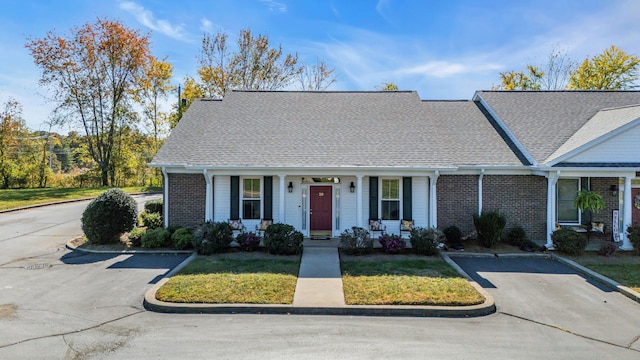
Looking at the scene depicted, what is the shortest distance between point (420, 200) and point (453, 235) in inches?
67.9

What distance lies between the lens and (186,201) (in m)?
13.2

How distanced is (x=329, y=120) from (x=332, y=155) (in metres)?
3.13

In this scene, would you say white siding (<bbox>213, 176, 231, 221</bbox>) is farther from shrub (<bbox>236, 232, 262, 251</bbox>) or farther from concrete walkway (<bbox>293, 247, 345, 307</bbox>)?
concrete walkway (<bbox>293, 247, 345, 307</bbox>)

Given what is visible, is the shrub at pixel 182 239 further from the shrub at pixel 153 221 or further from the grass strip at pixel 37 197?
the grass strip at pixel 37 197

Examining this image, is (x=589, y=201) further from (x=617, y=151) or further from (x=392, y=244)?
(x=392, y=244)

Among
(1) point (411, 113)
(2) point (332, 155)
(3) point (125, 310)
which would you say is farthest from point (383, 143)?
(3) point (125, 310)

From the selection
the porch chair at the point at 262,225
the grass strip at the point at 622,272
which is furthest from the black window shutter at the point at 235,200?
the grass strip at the point at 622,272

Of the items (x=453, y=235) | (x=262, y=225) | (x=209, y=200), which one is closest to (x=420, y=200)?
(x=453, y=235)

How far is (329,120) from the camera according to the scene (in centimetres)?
1558

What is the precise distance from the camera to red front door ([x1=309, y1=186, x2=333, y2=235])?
13.5 m

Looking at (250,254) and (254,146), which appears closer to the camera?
(250,254)

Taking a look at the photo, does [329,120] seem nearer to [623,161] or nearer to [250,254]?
[250,254]

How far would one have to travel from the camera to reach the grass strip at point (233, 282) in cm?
747

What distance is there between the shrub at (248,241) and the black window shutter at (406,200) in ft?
18.0
